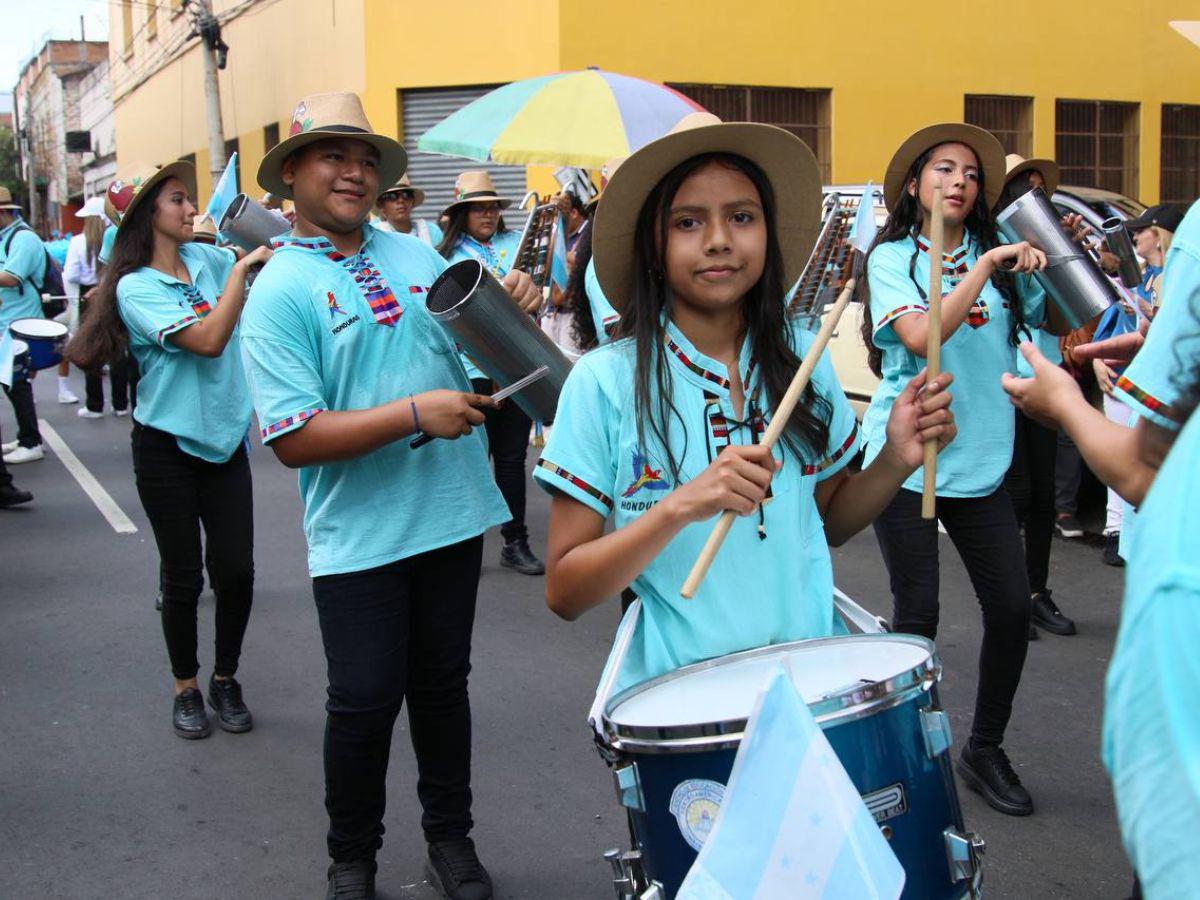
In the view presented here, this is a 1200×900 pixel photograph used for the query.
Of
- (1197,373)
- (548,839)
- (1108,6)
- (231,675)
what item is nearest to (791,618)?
(1197,373)

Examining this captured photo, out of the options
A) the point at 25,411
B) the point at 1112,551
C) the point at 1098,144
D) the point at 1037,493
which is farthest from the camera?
the point at 1098,144

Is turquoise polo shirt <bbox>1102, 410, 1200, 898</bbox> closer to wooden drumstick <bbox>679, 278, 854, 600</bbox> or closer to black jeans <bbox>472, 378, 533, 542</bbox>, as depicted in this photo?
wooden drumstick <bbox>679, 278, 854, 600</bbox>

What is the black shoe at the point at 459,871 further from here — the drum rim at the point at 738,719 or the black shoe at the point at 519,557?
the black shoe at the point at 519,557

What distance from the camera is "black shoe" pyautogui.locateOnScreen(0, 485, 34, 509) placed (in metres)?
9.12

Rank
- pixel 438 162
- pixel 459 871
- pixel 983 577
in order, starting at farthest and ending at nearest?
pixel 438 162 < pixel 983 577 < pixel 459 871

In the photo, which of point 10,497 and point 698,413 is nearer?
point 698,413

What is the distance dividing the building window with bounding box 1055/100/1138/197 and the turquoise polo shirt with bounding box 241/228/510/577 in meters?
16.5

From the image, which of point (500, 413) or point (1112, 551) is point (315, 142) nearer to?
point (500, 413)

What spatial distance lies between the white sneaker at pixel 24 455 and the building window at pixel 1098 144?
13.4 m

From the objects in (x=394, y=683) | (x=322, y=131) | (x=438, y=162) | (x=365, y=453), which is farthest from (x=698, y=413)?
(x=438, y=162)

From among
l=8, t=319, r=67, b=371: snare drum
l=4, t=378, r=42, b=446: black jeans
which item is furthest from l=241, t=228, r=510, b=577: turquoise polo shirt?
l=4, t=378, r=42, b=446: black jeans

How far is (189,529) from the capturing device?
15.9 feet

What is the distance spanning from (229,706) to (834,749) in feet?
11.3

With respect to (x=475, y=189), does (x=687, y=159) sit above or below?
below
